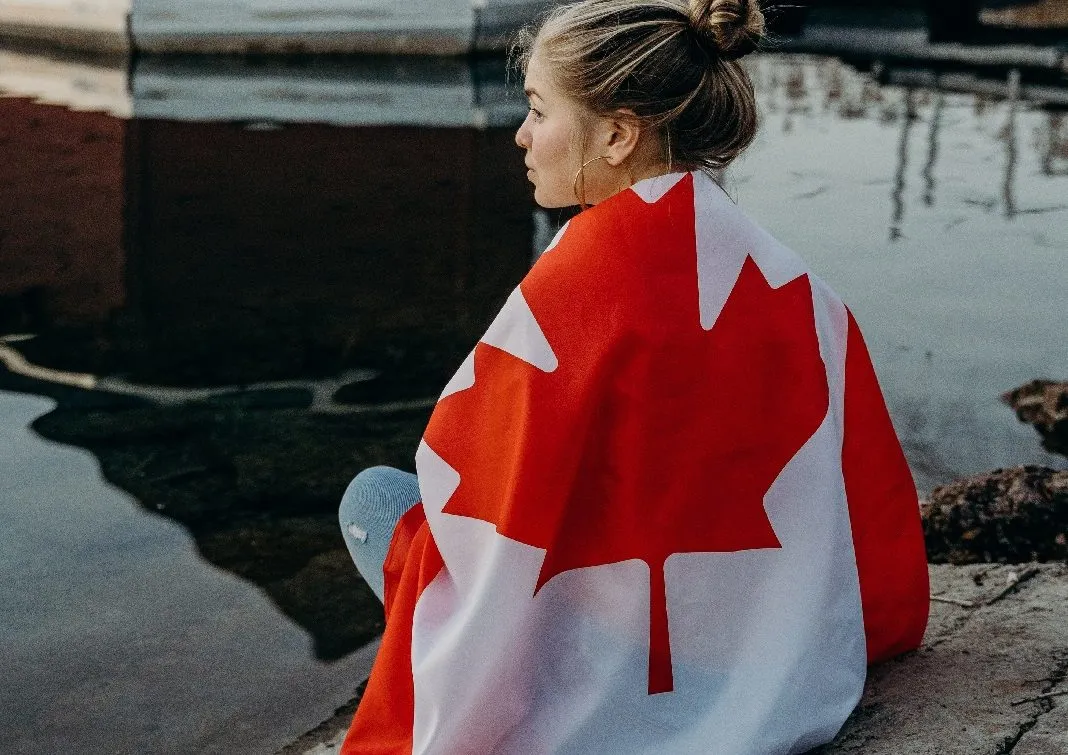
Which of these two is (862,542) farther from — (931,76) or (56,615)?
(931,76)

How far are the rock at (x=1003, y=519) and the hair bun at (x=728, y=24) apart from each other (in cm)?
133

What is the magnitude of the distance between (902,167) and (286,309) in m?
3.91

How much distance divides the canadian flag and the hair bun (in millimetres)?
165

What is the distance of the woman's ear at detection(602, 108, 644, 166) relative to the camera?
185 centimetres

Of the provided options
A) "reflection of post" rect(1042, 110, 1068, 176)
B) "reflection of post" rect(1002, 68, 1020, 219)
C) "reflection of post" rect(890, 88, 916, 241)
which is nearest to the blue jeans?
"reflection of post" rect(890, 88, 916, 241)

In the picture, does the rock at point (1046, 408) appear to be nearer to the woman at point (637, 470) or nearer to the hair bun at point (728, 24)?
the woman at point (637, 470)

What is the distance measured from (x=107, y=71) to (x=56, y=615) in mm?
9187

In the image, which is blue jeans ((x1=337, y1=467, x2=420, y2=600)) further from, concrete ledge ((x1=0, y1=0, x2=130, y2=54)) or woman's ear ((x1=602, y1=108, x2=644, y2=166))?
concrete ledge ((x1=0, y1=0, x2=130, y2=54))

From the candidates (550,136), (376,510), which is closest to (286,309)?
(376,510)

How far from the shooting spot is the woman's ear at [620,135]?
1.85m

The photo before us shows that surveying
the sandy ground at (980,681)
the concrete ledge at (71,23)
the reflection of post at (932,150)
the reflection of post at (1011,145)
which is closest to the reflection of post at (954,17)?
the reflection of post at (1011,145)

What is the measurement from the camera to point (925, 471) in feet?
12.4

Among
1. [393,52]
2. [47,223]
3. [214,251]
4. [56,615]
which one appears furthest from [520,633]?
[393,52]

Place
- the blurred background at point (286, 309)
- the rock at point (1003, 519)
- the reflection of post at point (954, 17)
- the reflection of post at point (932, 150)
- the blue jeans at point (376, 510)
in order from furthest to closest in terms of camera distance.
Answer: the reflection of post at point (954, 17)
the reflection of post at point (932, 150)
the blurred background at point (286, 309)
the rock at point (1003, 519)
the blue jeans at point (376, 510)
